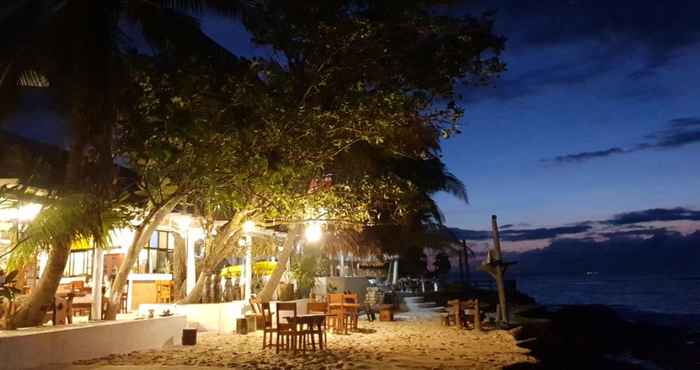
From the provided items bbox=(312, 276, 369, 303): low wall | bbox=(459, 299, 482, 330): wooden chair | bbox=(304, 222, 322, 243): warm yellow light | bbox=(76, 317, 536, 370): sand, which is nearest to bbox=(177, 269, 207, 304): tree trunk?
bbox=(76, 317, 536, 370): sand

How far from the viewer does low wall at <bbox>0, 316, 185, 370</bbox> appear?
7520 millimetres

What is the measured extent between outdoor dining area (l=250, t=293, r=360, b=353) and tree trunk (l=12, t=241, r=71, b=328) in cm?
349

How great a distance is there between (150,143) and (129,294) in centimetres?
649

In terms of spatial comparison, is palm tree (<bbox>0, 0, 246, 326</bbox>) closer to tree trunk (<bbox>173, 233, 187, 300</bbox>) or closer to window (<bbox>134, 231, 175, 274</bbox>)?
tree trunk (<bbox>173, 233, 187, 300</bbox>)

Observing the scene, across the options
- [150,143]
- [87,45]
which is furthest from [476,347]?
[87,45]

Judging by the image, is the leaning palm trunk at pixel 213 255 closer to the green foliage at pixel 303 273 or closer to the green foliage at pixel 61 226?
the green foliage at pixel 61 226

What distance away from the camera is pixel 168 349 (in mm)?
10109

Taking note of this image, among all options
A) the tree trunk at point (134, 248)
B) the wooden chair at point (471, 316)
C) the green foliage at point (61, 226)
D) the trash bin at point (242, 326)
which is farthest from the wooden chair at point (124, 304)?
the wooden chair at point (471, 316)

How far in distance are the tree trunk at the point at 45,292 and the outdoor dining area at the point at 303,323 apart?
3.49 metres

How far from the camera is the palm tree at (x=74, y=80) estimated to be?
28.4 feet

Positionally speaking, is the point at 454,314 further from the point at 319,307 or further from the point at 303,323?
the point at 303,323

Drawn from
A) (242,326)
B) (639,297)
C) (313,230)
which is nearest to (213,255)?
(242,326)

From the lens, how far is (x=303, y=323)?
10.0m

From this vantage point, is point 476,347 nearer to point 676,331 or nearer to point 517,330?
point 517,330
